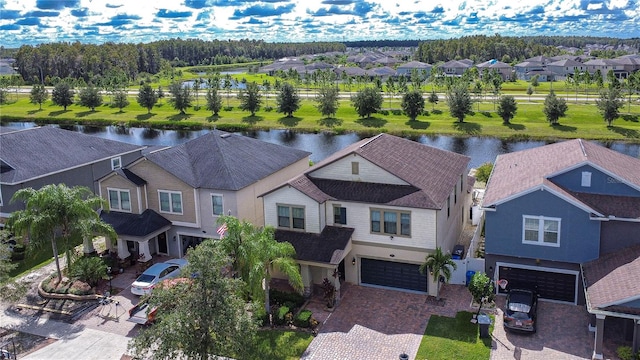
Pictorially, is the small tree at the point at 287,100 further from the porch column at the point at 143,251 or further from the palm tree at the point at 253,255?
the palm tree at the point at 253,255

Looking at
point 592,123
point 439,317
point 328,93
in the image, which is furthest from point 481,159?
point 439,317

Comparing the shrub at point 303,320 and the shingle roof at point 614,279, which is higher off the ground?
the shingle roof at point 614,279

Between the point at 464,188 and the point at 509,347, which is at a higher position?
the point at 464,188

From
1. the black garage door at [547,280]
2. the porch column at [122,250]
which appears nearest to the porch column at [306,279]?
the black garage door at [547,280]

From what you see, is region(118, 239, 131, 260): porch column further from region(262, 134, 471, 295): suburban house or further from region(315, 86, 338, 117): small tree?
region(315, 86, 338, 117): small tree

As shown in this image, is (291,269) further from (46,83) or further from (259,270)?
(46,83)

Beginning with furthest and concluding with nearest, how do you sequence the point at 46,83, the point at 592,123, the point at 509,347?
the point at 46,83 < the point at 592,123 < the point at 509,347

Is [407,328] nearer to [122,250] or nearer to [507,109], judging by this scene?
[122,250]
